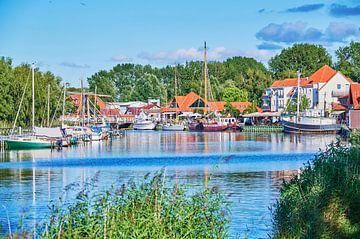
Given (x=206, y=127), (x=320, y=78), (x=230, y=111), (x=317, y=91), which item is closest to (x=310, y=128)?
(x=206, y=127)

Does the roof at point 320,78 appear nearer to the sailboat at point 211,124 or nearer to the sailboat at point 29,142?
the sailboat at point 211,124

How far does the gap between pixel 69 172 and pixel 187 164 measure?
9.96m

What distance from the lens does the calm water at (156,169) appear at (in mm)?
29703

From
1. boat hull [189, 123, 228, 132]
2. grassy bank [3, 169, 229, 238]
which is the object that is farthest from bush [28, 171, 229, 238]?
boat hull [189, 123, 228, 132]

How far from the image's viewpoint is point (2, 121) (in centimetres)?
9131

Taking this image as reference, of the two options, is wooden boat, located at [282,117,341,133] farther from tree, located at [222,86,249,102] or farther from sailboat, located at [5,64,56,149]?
tree, located at [222,86,249,102]

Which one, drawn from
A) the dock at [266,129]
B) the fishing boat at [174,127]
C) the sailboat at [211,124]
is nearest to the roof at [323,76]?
the sailboat at [211,124]

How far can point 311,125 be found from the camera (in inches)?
4459

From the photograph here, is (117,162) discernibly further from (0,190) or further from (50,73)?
(50,73)

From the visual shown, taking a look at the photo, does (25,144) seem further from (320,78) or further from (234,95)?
(234,95)

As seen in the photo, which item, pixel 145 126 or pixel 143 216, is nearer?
pixel 143 216

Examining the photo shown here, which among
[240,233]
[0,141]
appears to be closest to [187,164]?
[0,141]

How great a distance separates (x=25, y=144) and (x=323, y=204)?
57.4m

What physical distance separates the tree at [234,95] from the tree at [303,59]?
17.5m
